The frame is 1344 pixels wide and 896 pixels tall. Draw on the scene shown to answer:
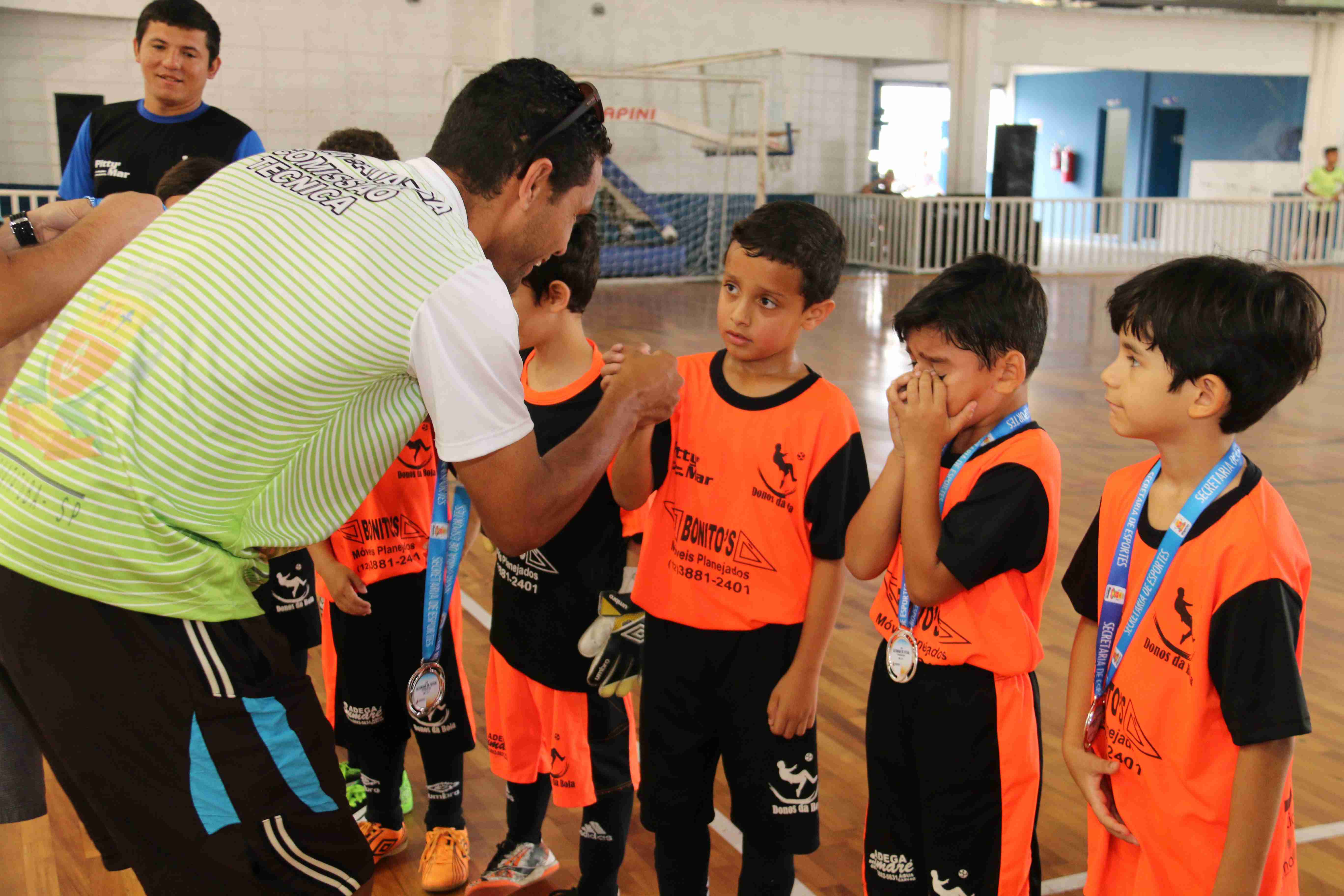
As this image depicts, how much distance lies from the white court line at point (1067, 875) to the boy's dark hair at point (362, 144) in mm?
1753

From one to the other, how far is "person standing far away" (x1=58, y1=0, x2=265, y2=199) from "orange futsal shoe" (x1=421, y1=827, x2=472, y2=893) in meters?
2.21

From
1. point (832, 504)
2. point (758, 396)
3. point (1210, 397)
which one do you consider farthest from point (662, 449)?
point (1210, 397)

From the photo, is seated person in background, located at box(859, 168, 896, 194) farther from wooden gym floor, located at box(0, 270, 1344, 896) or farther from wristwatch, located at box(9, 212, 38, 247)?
wristwatch, located at box(9, 212, 38, 247)

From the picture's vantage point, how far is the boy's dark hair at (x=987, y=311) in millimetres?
1726

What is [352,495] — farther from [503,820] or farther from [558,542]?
A: [503,820]

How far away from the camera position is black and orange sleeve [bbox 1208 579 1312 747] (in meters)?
1.29

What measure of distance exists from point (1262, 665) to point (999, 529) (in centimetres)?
42

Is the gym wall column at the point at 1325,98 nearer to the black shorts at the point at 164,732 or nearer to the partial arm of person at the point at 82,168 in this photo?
the partial arm of person at the point at 82,168

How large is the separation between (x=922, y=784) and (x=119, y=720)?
1.14 meters

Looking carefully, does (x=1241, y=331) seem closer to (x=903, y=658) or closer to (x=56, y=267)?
(x=903, y=658)

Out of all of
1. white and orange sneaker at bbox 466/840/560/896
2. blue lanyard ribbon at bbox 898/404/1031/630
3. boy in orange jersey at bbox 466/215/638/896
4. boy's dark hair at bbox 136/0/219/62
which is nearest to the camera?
blue lanyard ribbon at bbox 898/404/1031/630

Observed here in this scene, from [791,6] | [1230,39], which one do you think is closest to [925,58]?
[791,6]

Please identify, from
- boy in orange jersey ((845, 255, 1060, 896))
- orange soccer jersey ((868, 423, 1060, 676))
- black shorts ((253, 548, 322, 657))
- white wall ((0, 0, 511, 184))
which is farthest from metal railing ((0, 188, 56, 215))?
orange soccer jersey ((868, 423, 1060, 676))

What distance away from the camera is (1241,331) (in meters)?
1.39
